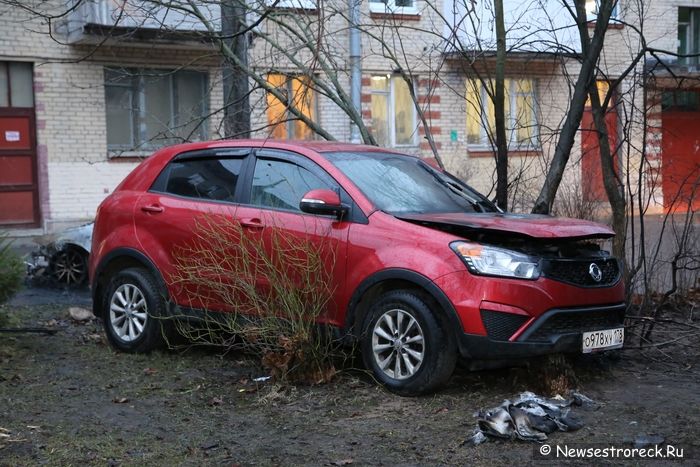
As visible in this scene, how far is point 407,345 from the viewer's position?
5711mm

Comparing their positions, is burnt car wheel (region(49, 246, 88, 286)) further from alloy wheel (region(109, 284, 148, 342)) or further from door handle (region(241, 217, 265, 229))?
door handle (region(241, 217, 265, 229))

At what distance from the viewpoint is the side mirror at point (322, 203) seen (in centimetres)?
602

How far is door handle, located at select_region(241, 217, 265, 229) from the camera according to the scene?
6499mm

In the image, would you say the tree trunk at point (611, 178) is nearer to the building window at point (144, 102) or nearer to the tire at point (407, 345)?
the tire at point (407, 345)

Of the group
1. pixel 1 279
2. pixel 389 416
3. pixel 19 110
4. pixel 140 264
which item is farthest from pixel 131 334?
pixel 19 110

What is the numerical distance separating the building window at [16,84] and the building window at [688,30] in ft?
55.6

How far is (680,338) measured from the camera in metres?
6.80

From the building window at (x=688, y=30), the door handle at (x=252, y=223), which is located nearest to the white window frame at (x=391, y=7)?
the door handle at (x=252, y=223)

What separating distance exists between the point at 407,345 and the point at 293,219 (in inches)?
52.9

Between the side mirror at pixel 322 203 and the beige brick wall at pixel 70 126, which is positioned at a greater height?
the beige brick wall at pixel 70 126

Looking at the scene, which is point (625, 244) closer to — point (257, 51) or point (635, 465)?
point (635, 465)

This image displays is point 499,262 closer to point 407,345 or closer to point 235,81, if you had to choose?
point 407,345

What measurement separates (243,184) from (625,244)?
3646 mm

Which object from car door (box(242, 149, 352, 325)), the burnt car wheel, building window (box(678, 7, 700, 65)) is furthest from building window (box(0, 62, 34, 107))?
building window (box(678, 7, 700, 65))
